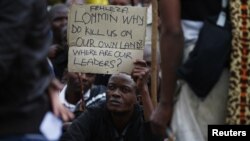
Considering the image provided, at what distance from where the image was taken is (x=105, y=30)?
711 cm

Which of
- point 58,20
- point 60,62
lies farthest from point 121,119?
point 58,20

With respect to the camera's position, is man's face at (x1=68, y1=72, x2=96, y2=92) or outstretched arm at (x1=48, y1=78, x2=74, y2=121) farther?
man's face at (x1=68, y1=72, x2=96, y2=92)

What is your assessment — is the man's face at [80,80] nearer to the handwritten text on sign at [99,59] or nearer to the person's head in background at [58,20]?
the handwritten text on sign at [99,59]

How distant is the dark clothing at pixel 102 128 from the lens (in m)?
6.89

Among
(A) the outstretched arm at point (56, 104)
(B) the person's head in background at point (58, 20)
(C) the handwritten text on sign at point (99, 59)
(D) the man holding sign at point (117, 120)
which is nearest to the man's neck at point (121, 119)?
(D) the man holding sign at point (117, 120)

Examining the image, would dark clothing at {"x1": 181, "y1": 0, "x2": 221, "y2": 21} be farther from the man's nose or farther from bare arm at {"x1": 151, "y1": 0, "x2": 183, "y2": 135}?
the man's nose

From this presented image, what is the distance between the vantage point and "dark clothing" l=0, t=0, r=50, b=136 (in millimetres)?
3918

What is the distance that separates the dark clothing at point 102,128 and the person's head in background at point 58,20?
242 centimetres

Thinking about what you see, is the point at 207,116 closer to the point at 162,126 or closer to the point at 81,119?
the point at 162,126

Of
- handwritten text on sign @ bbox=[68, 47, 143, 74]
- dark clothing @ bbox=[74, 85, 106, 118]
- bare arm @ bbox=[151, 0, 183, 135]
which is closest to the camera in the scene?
bare arm @ bbox=[151, 0, 183, 135]

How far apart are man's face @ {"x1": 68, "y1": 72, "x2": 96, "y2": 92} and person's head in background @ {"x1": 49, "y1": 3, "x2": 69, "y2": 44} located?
59.7 inches

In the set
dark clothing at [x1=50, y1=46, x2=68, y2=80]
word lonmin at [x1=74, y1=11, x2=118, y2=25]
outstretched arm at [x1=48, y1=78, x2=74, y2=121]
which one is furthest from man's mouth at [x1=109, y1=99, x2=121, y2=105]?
outstretched arm at [x1=48, y1=78, x2=74, y2=121]

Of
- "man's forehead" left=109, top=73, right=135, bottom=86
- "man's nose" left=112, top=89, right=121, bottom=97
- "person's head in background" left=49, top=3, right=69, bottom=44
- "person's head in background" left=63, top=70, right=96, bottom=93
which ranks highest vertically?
"person's head in background" left=49, top=3, right=69, bottom=44

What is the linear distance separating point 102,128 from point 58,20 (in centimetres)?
278
